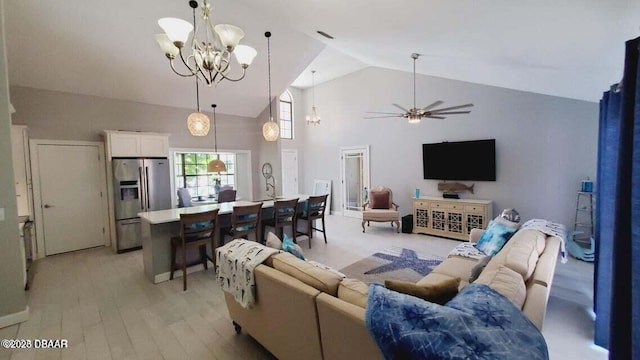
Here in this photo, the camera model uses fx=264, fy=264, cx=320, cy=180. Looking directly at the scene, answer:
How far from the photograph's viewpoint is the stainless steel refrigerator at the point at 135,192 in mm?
4746

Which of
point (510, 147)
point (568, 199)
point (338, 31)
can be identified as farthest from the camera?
point (510, 147)

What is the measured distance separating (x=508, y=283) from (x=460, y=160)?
4431 millimetres

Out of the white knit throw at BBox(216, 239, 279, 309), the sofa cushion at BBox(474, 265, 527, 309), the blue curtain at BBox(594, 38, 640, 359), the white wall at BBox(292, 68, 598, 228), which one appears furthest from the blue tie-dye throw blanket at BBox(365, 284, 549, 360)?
the white wall at BBox(292, 68, 598, 228)

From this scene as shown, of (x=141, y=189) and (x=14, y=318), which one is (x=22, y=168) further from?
(x=14, y=318)

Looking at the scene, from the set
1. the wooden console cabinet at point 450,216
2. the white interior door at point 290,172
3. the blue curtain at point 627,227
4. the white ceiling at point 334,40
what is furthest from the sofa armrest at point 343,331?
the white interior door at point 290,172

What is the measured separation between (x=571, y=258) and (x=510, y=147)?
205 centimetres

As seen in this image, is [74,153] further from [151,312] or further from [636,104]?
[636,104]

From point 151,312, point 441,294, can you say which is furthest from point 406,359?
point 151,312

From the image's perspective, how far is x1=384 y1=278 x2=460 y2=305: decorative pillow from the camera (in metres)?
1.45

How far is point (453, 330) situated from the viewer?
108cm

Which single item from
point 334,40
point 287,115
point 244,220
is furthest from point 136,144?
point 287,115

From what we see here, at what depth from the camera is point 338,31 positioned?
11.6 ft

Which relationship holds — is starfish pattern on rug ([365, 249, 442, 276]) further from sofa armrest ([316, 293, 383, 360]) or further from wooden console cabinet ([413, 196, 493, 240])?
sofa armrest ([316, 293, 383, 360])

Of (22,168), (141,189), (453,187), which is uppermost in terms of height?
(22,168)
